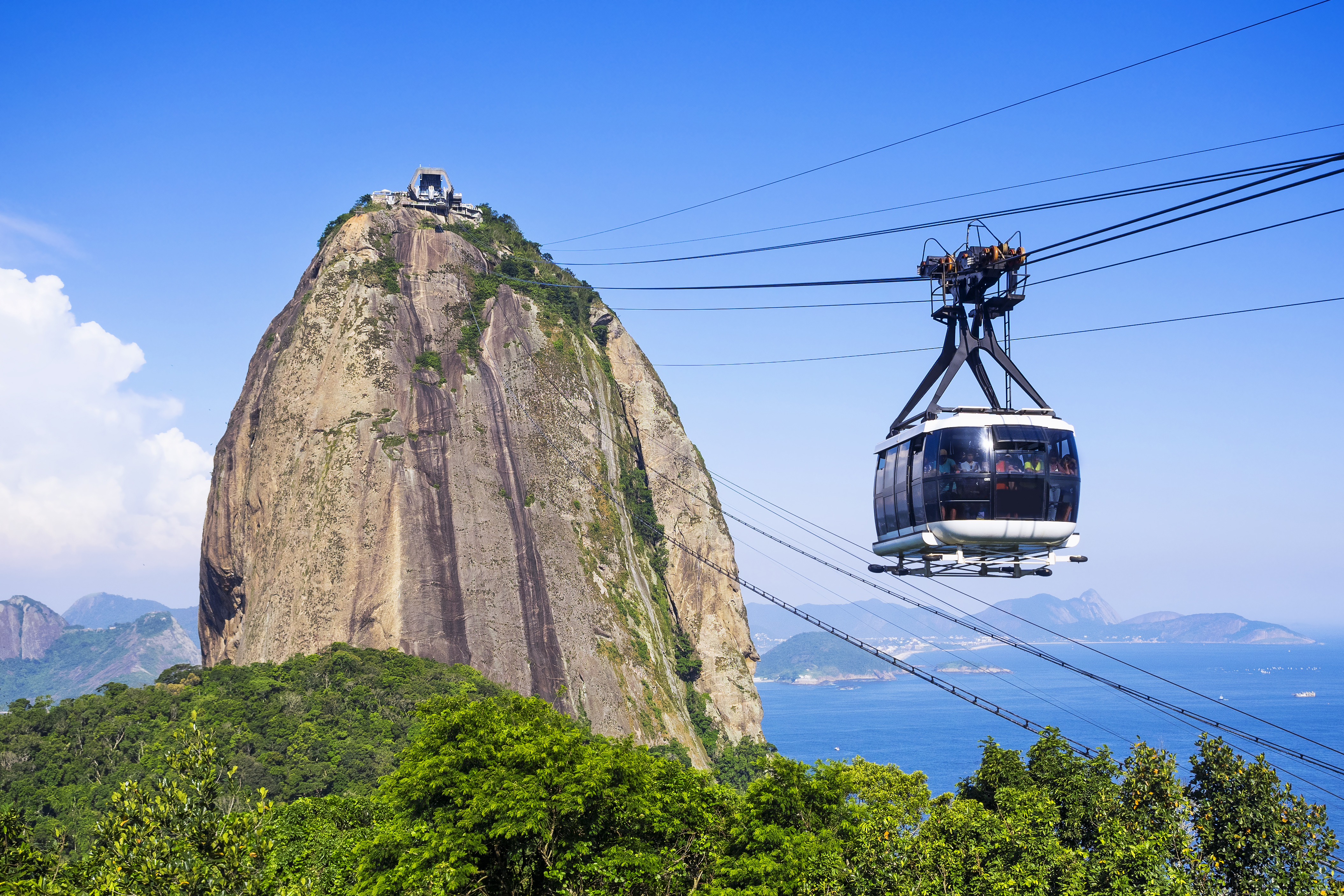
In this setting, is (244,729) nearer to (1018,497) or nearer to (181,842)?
(181,842)

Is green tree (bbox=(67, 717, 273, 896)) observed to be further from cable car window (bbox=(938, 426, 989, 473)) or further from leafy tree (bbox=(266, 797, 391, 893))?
cable car window (bbox=(938, 426, 989, 473))

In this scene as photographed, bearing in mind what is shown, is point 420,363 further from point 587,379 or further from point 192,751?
point 192,751

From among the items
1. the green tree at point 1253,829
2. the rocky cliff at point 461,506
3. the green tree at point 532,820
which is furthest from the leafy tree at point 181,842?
the rocky cliff at point 461,506

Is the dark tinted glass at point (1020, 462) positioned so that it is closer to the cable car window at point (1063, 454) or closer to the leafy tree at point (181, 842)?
the cable car window at point (1063, 454)

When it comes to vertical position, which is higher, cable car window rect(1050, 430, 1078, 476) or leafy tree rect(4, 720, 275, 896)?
cable car window rect(1050, 430, 1078, 476)

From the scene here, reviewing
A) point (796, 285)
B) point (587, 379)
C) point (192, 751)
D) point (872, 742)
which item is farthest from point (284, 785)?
point (872, 742)

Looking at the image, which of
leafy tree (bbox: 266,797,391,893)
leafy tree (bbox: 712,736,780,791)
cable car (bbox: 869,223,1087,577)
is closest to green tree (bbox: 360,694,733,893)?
leafy tree (bbox: 266,797,391,893)
